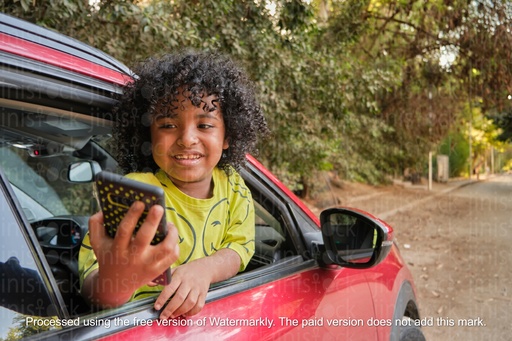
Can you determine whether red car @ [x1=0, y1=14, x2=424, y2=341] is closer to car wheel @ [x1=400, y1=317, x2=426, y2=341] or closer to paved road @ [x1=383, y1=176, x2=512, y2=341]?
car wheel @ [x1=400, y1=317, x2=426, y2=341]

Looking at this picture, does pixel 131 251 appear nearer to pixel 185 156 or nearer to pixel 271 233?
pixel 185 156

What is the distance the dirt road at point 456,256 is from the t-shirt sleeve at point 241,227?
124 inches

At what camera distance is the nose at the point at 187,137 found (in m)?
1.57

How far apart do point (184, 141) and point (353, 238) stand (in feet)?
2.66

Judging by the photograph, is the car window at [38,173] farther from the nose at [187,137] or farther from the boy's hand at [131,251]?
the boy's hand at [131,251]

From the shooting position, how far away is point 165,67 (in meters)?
1.74

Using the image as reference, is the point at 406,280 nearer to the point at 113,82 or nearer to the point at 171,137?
the point at 171,137

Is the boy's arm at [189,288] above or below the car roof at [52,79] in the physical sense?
below

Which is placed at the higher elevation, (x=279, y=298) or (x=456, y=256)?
(x=279, y=298)

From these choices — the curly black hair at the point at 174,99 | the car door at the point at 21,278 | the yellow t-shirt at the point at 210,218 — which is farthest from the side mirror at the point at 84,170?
the car door at the point at 21,278

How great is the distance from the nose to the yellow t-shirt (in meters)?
0.15

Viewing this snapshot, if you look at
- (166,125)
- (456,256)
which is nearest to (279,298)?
(166,125)

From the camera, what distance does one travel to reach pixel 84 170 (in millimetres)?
2824

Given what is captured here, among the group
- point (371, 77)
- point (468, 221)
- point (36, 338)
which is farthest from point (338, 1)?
point (36, 338)
